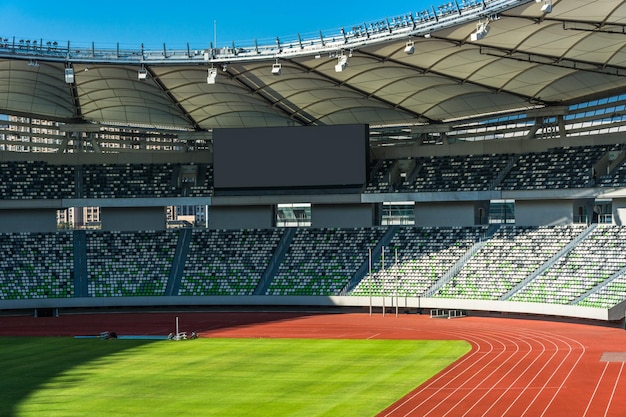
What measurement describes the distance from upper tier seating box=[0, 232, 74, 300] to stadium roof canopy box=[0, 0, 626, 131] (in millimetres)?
10045

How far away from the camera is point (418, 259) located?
227ft

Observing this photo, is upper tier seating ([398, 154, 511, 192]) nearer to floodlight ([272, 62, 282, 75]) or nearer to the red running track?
the red running track

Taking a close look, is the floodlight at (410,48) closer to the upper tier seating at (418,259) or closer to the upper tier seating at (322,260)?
the upper tier seating at (418,259)

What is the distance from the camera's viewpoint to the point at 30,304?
68.9 m

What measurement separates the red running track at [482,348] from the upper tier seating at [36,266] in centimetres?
205

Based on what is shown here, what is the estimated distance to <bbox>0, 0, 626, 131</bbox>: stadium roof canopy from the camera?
50.6 metres

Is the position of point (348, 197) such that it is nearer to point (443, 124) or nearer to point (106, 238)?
point (443, 124)

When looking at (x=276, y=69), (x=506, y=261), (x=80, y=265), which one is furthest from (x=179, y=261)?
(x=506, y=261)

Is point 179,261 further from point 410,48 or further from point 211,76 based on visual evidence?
point 410,48

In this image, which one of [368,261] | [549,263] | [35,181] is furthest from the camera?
[35,181]

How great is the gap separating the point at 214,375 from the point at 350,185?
1384 inches

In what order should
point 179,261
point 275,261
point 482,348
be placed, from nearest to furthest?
1. point 482,348
2. point 275,261
3. point 179,261

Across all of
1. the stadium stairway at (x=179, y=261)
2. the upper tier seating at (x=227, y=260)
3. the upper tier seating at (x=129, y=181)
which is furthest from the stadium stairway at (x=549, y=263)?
the upper tier seating at (x=129, y=181)

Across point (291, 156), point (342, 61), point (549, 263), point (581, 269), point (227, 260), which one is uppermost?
point (342, 61)
